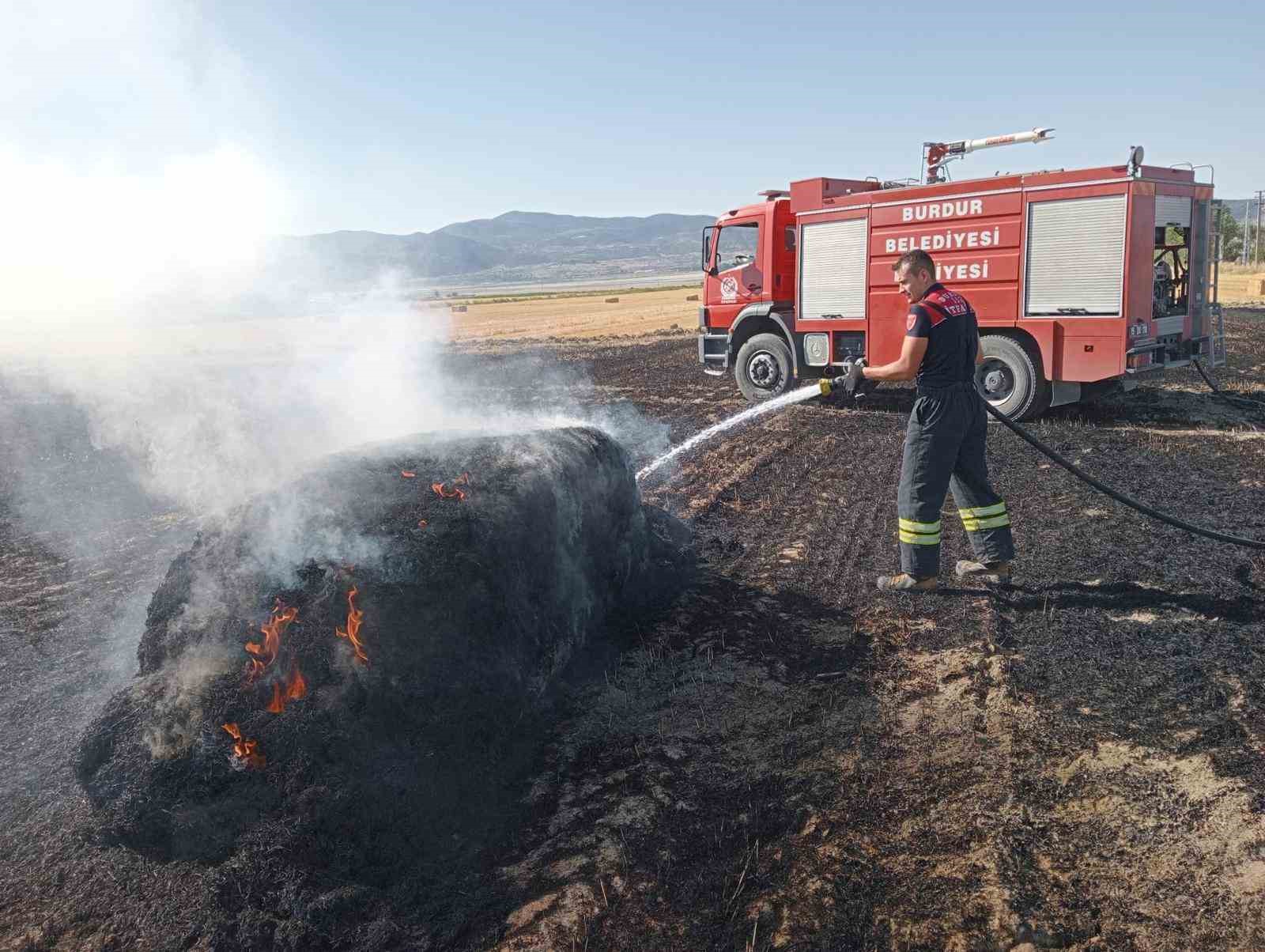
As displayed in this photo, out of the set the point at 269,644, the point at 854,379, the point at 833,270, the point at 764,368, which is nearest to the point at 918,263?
the point at 854,379

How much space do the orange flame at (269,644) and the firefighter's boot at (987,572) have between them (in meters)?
4.12

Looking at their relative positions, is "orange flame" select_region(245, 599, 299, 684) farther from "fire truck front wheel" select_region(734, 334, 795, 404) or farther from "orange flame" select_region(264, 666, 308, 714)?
"fire truck front wheel" select_region(734, 334, 795, 404)

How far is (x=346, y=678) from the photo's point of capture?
360cm

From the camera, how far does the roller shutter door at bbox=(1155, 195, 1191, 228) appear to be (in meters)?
10.3

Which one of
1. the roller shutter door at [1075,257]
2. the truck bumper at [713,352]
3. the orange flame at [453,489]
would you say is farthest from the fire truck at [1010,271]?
the orange flame at [453,489]

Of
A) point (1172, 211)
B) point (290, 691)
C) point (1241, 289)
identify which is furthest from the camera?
point (1241, 289)

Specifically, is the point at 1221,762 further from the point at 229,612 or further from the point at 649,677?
the point at 229,612

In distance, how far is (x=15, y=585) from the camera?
6.68m

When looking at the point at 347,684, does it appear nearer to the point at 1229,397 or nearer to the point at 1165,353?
the point at 1165,353

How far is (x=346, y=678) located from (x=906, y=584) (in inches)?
138

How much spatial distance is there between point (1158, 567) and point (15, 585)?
8.20 m

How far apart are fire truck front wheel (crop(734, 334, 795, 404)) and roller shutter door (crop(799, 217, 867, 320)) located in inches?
27.4

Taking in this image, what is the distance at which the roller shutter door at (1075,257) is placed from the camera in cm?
993

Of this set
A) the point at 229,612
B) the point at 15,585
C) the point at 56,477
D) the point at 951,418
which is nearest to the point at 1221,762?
the point at 951,418
